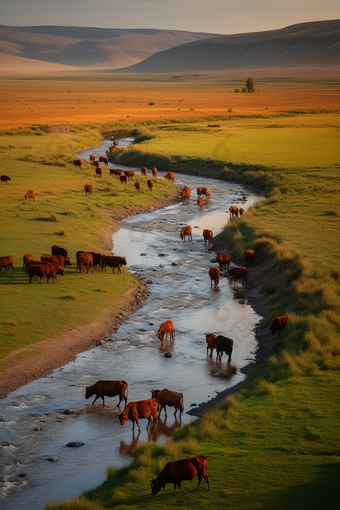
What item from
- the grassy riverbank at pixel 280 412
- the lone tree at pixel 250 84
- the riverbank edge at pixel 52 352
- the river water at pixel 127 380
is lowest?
the river water at pixel 127 380

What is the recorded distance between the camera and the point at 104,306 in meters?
22.7

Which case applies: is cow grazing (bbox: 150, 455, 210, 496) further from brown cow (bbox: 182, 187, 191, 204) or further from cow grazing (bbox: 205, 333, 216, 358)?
brown cow (bbox: 182, 187, 191, 204)

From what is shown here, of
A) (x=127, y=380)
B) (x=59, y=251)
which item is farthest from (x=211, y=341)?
(x=59, y=251)

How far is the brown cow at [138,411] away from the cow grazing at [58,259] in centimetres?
1165

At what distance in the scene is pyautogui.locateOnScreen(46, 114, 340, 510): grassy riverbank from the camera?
36.2 ft

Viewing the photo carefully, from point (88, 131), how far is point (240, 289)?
58.0m

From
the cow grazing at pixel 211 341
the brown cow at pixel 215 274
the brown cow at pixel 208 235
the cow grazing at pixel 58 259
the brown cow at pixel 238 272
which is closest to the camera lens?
the cow grazing at pixel 211 341

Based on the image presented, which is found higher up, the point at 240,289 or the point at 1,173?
the point at 1,173

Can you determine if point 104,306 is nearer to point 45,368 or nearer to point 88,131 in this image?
point 45,368

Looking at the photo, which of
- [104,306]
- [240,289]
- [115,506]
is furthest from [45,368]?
[240,289]

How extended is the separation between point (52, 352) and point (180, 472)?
8806 millimetres

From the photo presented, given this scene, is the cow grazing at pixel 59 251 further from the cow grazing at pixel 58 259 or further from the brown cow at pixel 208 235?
the brown cow at pixel 208 235

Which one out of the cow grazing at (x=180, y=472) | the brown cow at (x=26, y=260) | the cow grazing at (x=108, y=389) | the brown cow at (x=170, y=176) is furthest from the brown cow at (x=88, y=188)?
the cow grazing at (x=180, y=472)

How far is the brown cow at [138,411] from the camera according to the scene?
14.5m
